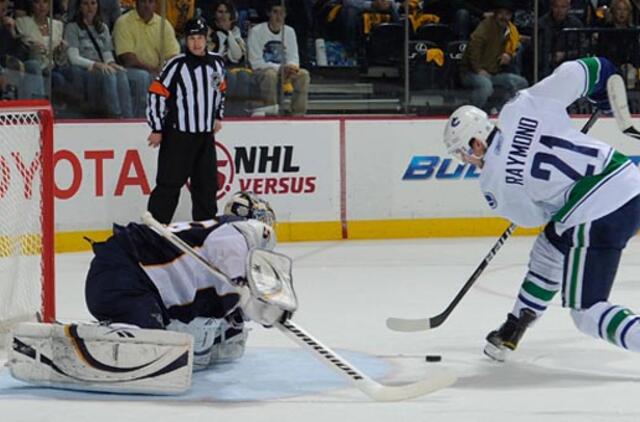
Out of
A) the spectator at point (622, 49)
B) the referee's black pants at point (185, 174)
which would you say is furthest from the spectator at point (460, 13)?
the referee's black pants at point (185, 174)

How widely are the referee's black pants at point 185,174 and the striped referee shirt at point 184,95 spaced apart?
0.20 ft

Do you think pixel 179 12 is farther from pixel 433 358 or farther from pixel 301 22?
pixel 433 358

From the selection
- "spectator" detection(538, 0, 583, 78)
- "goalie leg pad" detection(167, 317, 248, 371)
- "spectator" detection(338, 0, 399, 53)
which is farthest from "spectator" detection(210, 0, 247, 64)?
"goalie leg pad" detection(167, 317, 248, 371)

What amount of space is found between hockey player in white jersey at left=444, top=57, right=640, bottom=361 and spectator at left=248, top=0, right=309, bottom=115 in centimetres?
386

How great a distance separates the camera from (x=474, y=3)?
911 cm

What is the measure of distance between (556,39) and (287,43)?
165cm

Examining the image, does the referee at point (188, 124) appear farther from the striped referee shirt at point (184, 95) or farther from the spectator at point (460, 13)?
the spectator at point (460, 13)

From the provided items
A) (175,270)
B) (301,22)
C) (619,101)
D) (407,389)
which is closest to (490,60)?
(301,22)

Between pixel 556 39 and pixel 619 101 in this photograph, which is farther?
pixel 556 39

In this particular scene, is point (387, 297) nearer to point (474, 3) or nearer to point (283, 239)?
point (283, 239)

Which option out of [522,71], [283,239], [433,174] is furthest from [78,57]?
[522,71]

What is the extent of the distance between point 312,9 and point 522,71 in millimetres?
1287

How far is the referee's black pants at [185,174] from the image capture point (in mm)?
7591

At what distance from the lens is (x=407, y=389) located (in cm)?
419
